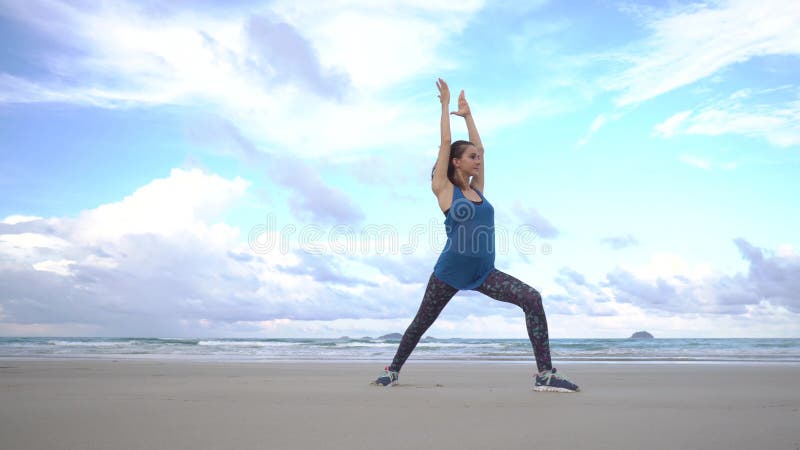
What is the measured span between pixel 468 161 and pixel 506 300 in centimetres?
105

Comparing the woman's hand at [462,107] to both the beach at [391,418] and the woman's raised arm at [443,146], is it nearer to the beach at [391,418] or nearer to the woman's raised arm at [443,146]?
the woman's raised arm at [443,146]

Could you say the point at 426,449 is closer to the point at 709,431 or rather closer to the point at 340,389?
the point at 709,431

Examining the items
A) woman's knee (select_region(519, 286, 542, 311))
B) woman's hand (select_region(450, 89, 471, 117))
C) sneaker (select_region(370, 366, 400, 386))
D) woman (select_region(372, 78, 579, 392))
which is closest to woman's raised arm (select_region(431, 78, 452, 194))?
woman (select_region(372, 78, 579, 392))

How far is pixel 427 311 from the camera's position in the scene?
4676 millimetres

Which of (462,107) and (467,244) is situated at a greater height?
(462,107)

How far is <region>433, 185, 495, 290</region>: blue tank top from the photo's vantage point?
4391 mm

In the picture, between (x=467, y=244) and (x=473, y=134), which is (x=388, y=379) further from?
(x=473, y=134)

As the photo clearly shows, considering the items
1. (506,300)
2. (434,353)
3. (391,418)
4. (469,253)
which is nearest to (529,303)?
(506,300)

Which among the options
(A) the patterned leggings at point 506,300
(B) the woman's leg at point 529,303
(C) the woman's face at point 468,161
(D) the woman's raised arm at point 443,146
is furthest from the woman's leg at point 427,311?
(C) the woman's face at point 468,161

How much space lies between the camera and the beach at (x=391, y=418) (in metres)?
2.34

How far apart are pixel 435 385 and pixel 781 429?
2659 mm

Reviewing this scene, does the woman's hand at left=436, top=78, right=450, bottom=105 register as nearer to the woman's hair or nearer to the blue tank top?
the woman's hair

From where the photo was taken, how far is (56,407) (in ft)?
10.9

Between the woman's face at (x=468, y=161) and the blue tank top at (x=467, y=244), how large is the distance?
162mm
